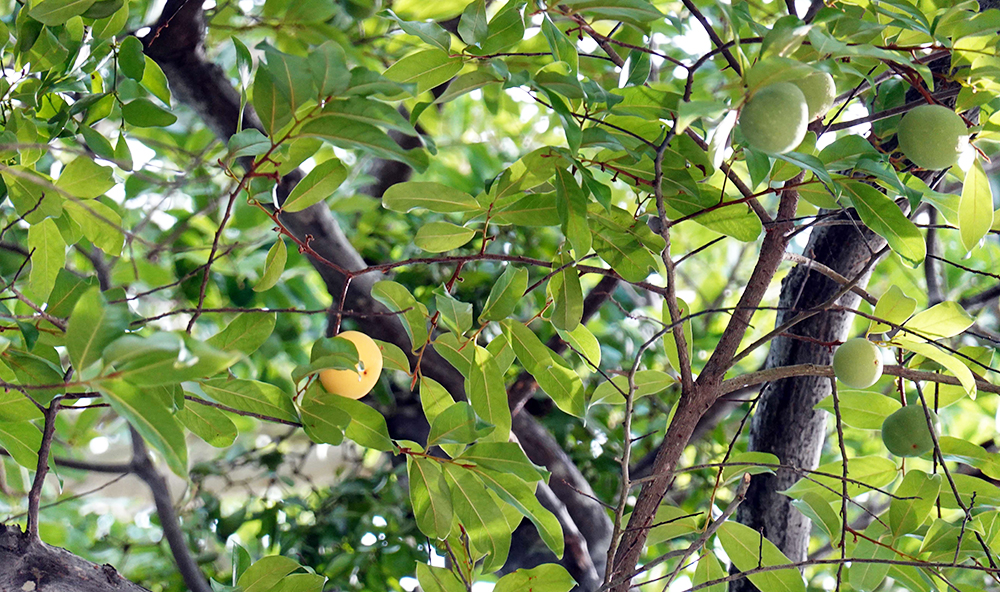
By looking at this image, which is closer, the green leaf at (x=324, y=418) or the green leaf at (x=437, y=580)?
the green leaf at (x=324, y=418)

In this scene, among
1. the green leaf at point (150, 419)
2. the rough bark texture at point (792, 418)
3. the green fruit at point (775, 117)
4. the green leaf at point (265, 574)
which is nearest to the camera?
the green leaf at point (150, 419)

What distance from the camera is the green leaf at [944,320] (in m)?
0.75

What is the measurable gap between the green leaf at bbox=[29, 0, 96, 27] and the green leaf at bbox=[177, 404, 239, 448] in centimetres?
38

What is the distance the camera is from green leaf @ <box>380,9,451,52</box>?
0.64 metres

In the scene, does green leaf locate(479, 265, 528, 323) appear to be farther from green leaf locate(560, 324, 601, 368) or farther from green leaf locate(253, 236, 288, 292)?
green leaf locate(253, 236, 288, 292)

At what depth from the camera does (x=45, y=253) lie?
88 centimetres

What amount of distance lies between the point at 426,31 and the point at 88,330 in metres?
0.35

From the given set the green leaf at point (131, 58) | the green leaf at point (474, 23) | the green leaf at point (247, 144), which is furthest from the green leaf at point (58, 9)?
the green leaf at point (474, 23)

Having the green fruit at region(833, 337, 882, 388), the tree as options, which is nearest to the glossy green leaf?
the tree

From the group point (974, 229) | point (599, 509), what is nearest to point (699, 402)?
point (974, 229)

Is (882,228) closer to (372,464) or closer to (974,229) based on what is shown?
(974,229)

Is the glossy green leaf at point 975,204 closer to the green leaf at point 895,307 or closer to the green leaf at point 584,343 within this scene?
the green leaf at point 895,307

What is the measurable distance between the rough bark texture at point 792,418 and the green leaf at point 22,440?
882 millimetres

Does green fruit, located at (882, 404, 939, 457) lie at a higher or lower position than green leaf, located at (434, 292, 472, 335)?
higher
